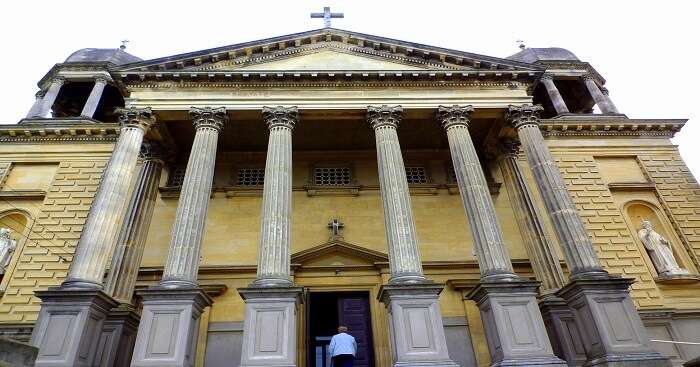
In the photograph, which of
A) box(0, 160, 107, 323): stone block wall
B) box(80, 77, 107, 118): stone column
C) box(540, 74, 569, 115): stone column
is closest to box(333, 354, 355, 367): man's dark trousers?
box(0, 160, 107, 323): stone block wall

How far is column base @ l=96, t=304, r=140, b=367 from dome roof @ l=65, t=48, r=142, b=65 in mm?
14566

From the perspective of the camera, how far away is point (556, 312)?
12.2 meters

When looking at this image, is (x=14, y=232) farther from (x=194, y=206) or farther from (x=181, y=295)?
(x=181, y=295)

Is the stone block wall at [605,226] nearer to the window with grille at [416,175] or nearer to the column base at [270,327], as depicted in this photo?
the window with grille at [416,175]

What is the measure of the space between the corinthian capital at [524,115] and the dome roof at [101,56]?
60.3ft

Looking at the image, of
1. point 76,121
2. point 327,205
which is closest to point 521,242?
point 327,205

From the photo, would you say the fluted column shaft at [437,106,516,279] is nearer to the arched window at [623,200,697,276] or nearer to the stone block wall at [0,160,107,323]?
the arched window at [623,200,697,276]

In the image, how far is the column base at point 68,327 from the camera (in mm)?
9539

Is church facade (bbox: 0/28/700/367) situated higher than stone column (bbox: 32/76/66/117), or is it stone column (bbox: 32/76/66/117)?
stone column (bbox: 32/76/66/117)

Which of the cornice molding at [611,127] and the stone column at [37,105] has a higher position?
the stone column at [37,105]

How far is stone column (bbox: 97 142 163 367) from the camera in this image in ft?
37.3

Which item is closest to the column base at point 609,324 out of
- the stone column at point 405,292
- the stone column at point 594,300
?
the stone column at point 594,300

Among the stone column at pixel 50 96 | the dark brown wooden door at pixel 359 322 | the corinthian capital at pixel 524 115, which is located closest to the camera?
the dark brown wooden door at pixel 359 322

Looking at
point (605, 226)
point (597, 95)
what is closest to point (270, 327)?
point (605, 226)
